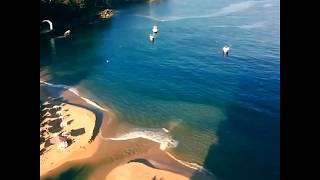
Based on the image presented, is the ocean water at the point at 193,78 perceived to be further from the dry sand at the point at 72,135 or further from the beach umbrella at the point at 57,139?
the beach umbrella at the point at 57,139

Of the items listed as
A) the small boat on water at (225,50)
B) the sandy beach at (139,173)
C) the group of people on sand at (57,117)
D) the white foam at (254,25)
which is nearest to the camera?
the sandy beach at (139,173)

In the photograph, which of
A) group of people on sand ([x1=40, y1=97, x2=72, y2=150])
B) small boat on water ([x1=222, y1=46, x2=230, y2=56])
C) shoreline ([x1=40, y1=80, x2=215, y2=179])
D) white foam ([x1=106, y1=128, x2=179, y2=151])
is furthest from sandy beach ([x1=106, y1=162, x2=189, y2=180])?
small boat on water ([x1=222, y1=46, x2=230, y2=56])

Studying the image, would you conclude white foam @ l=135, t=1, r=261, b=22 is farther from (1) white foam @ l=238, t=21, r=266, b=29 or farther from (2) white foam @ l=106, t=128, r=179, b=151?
(2) white foam @ l=106, t=128, r=179, b=151

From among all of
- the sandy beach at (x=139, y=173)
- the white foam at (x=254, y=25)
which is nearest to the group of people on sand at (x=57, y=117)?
the sandy beach at (x=139, y=173)

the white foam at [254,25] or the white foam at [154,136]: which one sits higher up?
the white foam at [254,25]

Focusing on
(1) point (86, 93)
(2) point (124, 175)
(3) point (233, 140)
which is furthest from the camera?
(1) point (86, 93)

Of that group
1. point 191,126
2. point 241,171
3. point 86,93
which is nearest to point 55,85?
point 86,93
